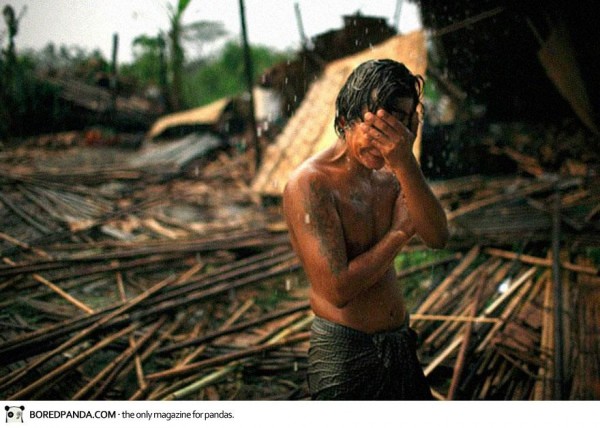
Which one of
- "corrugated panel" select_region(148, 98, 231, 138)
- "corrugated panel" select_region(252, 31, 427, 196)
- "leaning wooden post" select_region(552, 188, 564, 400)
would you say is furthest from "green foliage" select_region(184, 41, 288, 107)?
"leaning wooden post" select_region(552, 188, 564, 400)

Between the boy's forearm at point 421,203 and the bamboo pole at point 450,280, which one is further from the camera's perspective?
the bamboo pole at point 450,280

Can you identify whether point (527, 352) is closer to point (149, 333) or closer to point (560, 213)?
point (560, 213)

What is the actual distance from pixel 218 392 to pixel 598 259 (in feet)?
8.69

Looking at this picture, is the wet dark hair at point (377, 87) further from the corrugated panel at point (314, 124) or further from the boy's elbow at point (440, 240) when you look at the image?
the corrugated panel at point (314, 124)

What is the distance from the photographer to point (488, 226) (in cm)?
388

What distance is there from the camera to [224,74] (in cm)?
1281

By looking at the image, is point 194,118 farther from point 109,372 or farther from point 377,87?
point 377,87

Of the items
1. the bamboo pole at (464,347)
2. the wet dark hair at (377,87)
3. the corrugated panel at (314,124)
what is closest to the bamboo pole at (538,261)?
→ the bamboo pole at (464,347)

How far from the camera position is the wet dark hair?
1334 mm

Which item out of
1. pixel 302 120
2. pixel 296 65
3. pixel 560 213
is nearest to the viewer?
pixel 560 213
